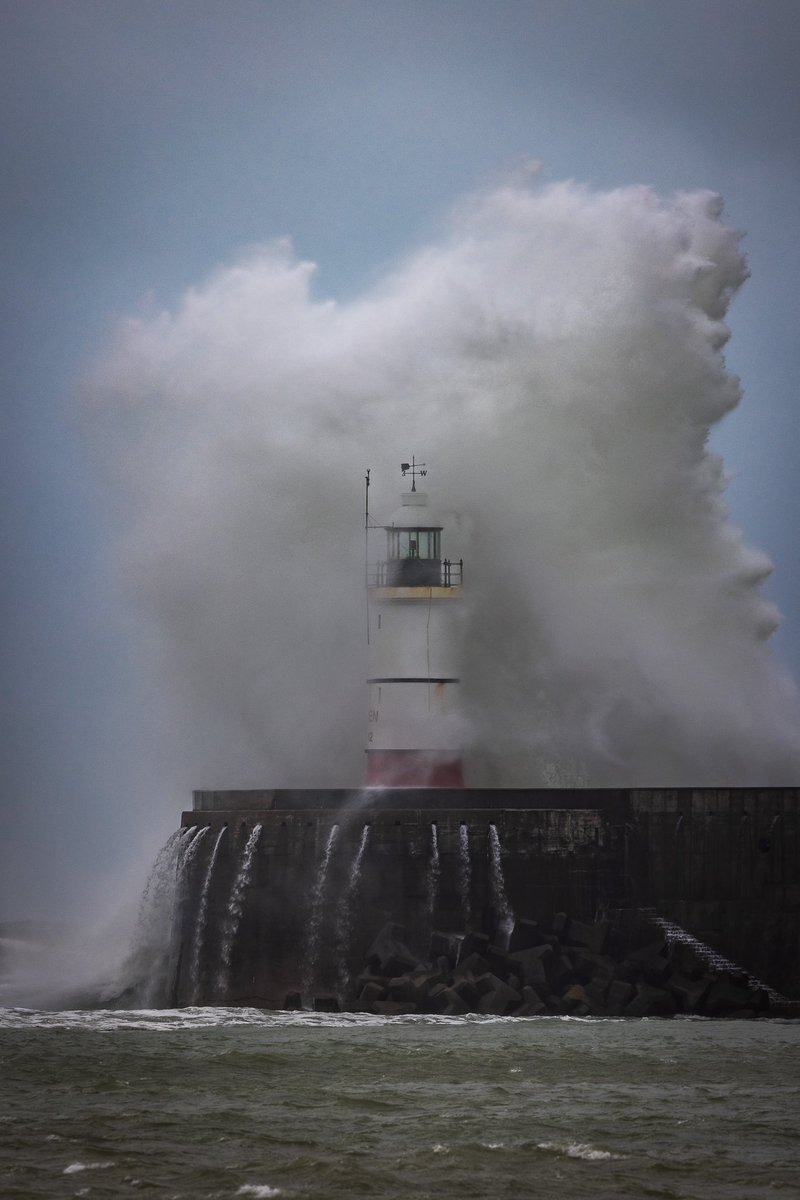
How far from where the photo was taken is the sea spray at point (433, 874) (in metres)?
25.0

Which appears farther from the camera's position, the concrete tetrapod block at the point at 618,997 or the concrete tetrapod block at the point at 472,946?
the concrete tetrapod block at the point at 472,946

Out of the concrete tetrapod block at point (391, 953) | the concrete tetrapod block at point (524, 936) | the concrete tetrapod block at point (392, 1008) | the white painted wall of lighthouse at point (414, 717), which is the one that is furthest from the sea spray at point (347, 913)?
the white painted wall of lighthouse at point (414, 717)

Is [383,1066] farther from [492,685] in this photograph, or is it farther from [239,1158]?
[492,685]

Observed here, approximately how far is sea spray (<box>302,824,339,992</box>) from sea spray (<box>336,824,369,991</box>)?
0.30 meters

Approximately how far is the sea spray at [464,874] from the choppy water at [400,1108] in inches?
97.3

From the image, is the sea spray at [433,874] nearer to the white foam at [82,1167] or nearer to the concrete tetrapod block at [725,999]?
the concrete tetrapod block at [725,999]

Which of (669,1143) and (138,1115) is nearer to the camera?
(669,1143)

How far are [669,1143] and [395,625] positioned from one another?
1563cm

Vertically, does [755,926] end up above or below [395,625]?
below

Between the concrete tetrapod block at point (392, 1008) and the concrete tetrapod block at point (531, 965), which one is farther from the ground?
the concrete tetrapod block at point (531, 965)

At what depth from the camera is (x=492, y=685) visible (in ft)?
107

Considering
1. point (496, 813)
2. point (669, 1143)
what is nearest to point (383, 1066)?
point (669, 1143)

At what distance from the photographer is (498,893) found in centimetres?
2500

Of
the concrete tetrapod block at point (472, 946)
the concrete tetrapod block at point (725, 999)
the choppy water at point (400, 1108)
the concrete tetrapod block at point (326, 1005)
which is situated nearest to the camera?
the choppy water at point (400, 1108)
